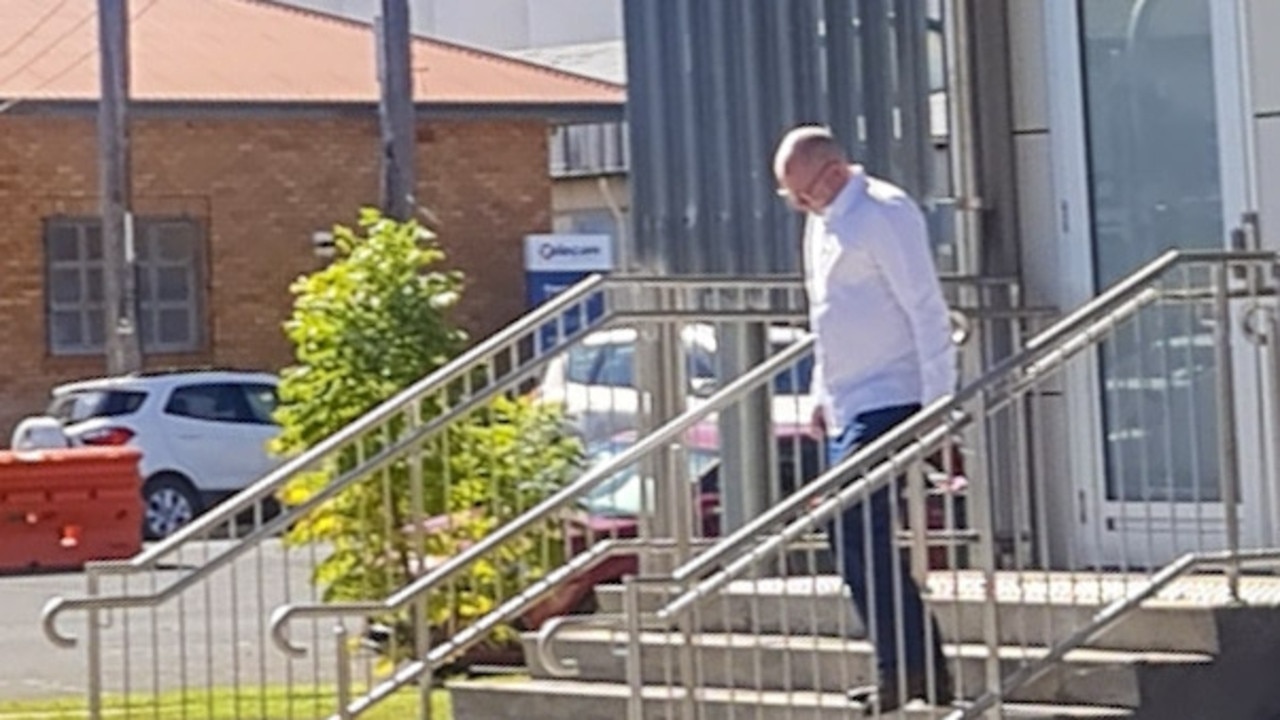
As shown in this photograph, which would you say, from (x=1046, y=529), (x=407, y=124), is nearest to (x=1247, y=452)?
(x=1046, y=529)

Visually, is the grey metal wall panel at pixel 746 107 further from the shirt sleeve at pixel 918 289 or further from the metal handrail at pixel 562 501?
the shirt sleeve at pixel 918 289

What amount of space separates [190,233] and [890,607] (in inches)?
1045

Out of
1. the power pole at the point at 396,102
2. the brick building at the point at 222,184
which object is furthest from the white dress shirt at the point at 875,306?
the brick building at the point at 222,184

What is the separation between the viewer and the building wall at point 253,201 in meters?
34.7

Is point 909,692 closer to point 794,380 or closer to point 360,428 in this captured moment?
point 360,428

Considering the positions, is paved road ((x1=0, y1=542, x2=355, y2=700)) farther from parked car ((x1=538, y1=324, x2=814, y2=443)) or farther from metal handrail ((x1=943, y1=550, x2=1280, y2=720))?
metal handrail ((x1=943, y1=550, x2=1280, y2=720))

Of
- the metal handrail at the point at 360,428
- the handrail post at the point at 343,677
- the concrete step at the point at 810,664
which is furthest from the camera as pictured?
the metal handrail at the point at 360,428

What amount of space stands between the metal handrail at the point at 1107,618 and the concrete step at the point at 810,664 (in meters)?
0.13

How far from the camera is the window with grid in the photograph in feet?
116

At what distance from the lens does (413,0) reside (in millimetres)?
55531

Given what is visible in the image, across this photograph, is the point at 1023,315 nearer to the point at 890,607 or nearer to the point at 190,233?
the point at 890,607

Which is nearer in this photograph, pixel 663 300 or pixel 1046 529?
pixel 1046 529

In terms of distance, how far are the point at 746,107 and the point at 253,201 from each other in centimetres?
2292

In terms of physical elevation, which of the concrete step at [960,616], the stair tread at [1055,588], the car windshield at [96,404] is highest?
the car windshield at [96,404]
